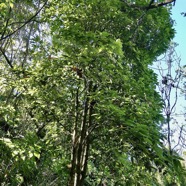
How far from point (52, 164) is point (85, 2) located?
4.28 m

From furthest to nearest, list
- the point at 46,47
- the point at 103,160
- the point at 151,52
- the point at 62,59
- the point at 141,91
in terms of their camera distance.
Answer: the point at 151,52
the point at 103,160
the point at 46,47
the point at 141,91
the point at 62,59

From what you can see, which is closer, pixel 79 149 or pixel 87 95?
pixel 87 95

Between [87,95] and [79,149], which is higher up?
[87,95]

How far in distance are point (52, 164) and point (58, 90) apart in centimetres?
240

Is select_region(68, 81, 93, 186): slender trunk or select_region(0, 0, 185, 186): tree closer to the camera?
select_region(0, 0, 185, 186): tree

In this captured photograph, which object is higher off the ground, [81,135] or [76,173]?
[81,135]

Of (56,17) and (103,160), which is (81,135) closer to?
(103,160)

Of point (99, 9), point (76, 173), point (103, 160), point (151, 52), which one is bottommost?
point (76, 173)

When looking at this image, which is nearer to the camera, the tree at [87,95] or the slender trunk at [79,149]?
the tree at [87,95]

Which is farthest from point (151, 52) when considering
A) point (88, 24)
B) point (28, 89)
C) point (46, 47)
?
point (28, 89)

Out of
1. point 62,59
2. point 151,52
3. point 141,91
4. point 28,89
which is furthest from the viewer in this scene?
point 151,52

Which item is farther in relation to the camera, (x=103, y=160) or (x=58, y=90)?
(x=103, y=160)

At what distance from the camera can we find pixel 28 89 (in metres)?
5.84

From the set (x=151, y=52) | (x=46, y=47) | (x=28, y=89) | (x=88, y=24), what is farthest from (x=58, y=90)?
(x=151, y=52)
